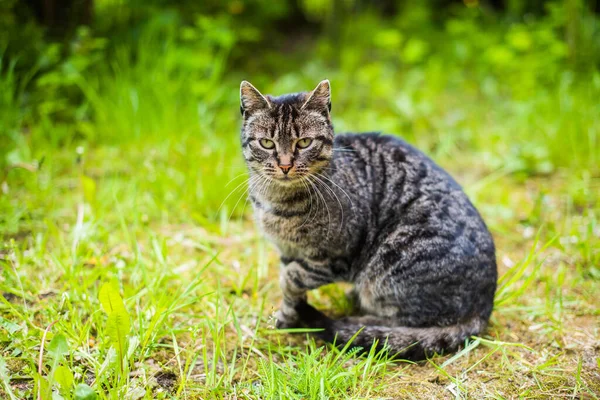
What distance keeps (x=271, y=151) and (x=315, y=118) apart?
299 mm

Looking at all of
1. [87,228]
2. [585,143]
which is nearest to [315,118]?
[87,228]

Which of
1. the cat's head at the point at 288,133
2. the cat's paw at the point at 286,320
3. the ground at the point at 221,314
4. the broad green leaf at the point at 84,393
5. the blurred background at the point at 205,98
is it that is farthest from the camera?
the blurred background at the point at 205,98

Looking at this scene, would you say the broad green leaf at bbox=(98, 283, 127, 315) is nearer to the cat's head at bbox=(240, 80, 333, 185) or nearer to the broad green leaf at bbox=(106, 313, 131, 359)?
the broad green leaf at bbox=(106, 313, 131, 359)

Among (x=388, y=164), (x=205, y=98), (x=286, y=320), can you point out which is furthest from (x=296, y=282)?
(x=205, y=98)

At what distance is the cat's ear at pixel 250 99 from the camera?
2564 mm

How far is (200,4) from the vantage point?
5.82 m

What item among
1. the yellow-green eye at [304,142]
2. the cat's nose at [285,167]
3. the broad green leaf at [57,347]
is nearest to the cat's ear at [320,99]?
the yellow-green eye at [304,142]

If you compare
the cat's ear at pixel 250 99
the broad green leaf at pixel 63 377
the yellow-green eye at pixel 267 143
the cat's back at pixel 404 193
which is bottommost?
the broad green leaf at pixel 63 377

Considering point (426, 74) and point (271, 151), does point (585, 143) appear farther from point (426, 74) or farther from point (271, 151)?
point (271, 151)

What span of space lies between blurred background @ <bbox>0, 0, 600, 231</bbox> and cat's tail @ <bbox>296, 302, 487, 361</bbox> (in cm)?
108

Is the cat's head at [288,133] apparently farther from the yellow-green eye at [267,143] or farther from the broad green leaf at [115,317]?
the broad green leaf at [115,317]

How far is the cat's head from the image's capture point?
2.53 m

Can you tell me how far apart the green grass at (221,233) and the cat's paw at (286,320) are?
7 cm

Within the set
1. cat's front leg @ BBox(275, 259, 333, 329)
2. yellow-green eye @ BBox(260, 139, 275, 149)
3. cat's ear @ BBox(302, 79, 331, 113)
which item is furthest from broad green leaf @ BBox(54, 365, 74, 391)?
cat's ear @ BBox(302, 79, 331, 113)
